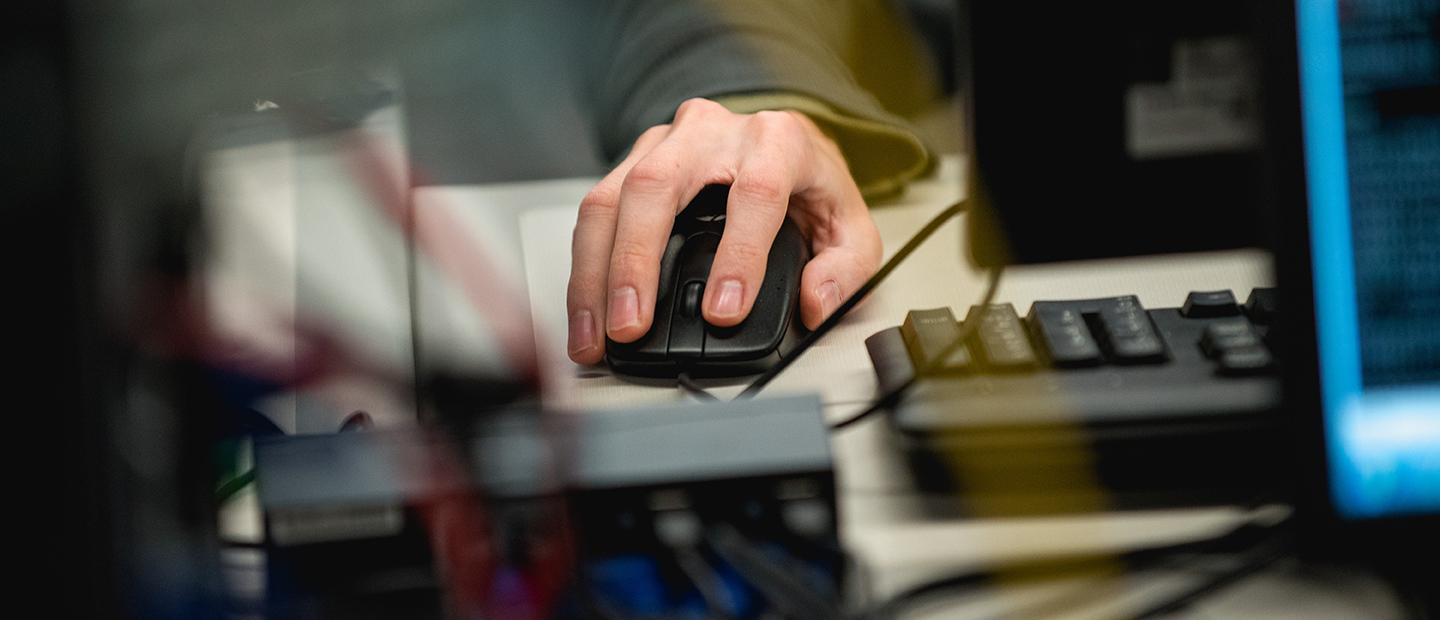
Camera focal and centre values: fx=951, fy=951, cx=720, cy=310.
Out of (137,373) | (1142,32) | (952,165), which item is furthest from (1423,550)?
(952,165)

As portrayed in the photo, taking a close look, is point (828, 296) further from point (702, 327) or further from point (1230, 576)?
point (1230, 576)

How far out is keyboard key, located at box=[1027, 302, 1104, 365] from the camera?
1.16ft

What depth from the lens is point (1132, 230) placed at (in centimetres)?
37

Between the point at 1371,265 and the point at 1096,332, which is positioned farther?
the point at 1096,332

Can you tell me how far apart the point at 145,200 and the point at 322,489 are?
0.16 meters

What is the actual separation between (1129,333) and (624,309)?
0.71 ft

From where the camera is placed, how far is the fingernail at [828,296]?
0.47m

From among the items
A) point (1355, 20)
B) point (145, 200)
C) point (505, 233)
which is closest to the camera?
point (145, 200)

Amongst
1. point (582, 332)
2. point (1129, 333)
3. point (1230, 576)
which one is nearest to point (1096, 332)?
point (1129, 333)

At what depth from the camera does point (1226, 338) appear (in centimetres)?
35

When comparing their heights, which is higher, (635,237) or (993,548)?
(635,237)

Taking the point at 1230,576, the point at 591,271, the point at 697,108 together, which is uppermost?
the point at 697,108

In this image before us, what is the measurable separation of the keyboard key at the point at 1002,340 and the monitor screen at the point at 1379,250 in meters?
0.12

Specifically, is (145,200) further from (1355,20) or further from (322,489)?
(1355,20)
